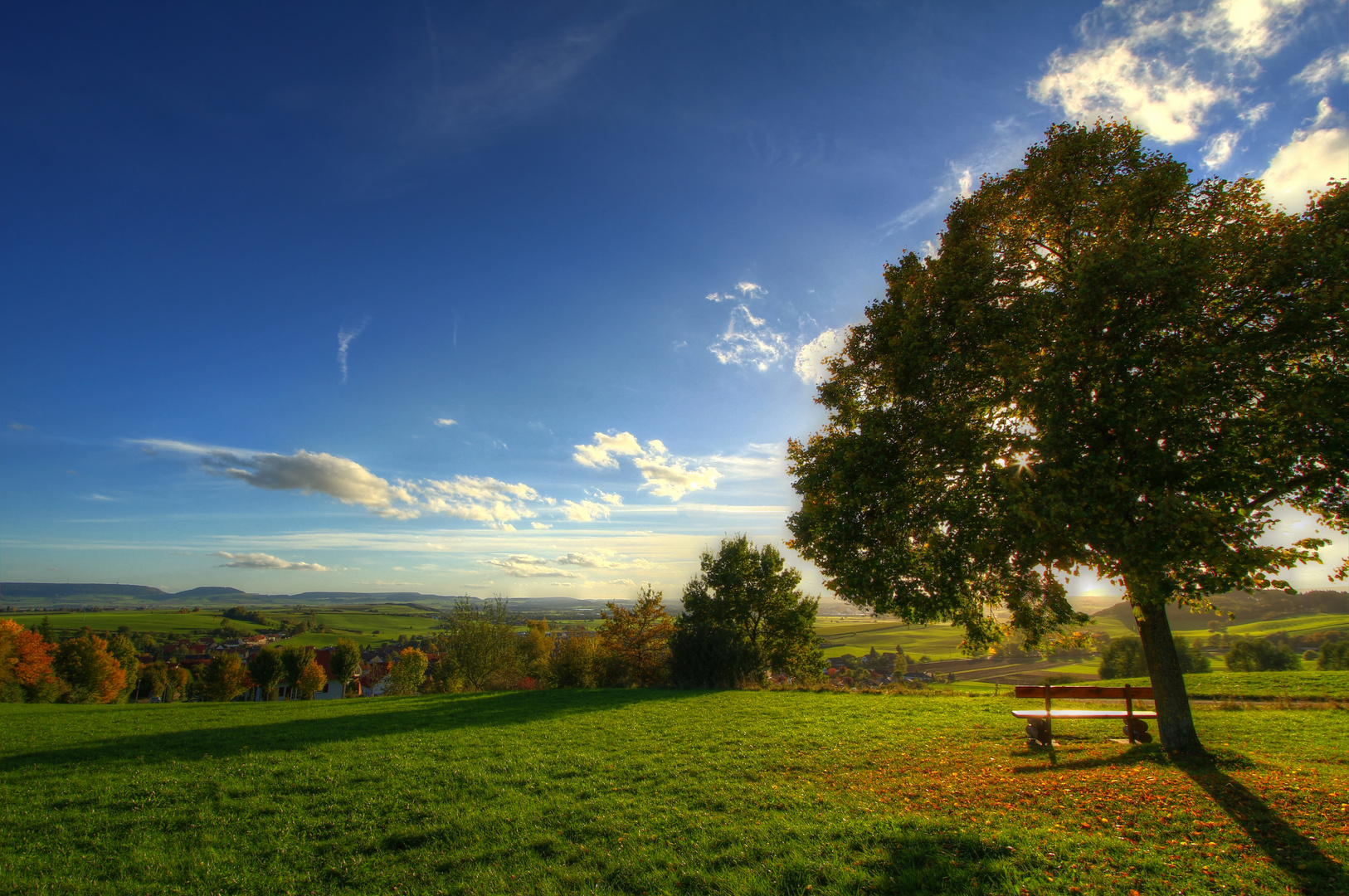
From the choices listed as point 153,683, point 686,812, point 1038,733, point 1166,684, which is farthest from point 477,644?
point 153,683

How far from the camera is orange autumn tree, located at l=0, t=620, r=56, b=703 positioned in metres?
46.4

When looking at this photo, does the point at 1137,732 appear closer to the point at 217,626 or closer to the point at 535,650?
the point at 535,650

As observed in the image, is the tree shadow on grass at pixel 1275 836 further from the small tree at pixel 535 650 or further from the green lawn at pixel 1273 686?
the small tree at pixel 535 650

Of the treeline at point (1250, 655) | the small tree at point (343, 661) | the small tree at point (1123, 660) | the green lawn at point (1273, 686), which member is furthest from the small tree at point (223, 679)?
the small tree at point (1123, 660)

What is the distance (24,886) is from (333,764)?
19.4 ft

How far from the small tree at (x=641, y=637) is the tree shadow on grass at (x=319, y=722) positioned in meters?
7.91

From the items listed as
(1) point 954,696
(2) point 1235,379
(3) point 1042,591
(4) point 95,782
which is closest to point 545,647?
(1) point 954,696

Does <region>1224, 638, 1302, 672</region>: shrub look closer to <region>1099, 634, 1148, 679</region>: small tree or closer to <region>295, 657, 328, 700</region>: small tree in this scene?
<region>1099, 634, 1148, 679</region>: small tree

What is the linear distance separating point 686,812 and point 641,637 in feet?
107

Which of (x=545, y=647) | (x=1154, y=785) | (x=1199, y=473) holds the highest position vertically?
(x=1199, y=473)

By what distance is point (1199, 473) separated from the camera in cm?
910

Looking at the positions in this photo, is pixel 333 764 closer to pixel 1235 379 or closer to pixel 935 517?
pixel 935 517

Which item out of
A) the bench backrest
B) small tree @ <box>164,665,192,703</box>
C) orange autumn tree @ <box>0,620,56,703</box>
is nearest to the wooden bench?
the bench backrest

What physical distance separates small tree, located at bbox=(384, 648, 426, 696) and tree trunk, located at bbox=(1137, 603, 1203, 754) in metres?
80.4
